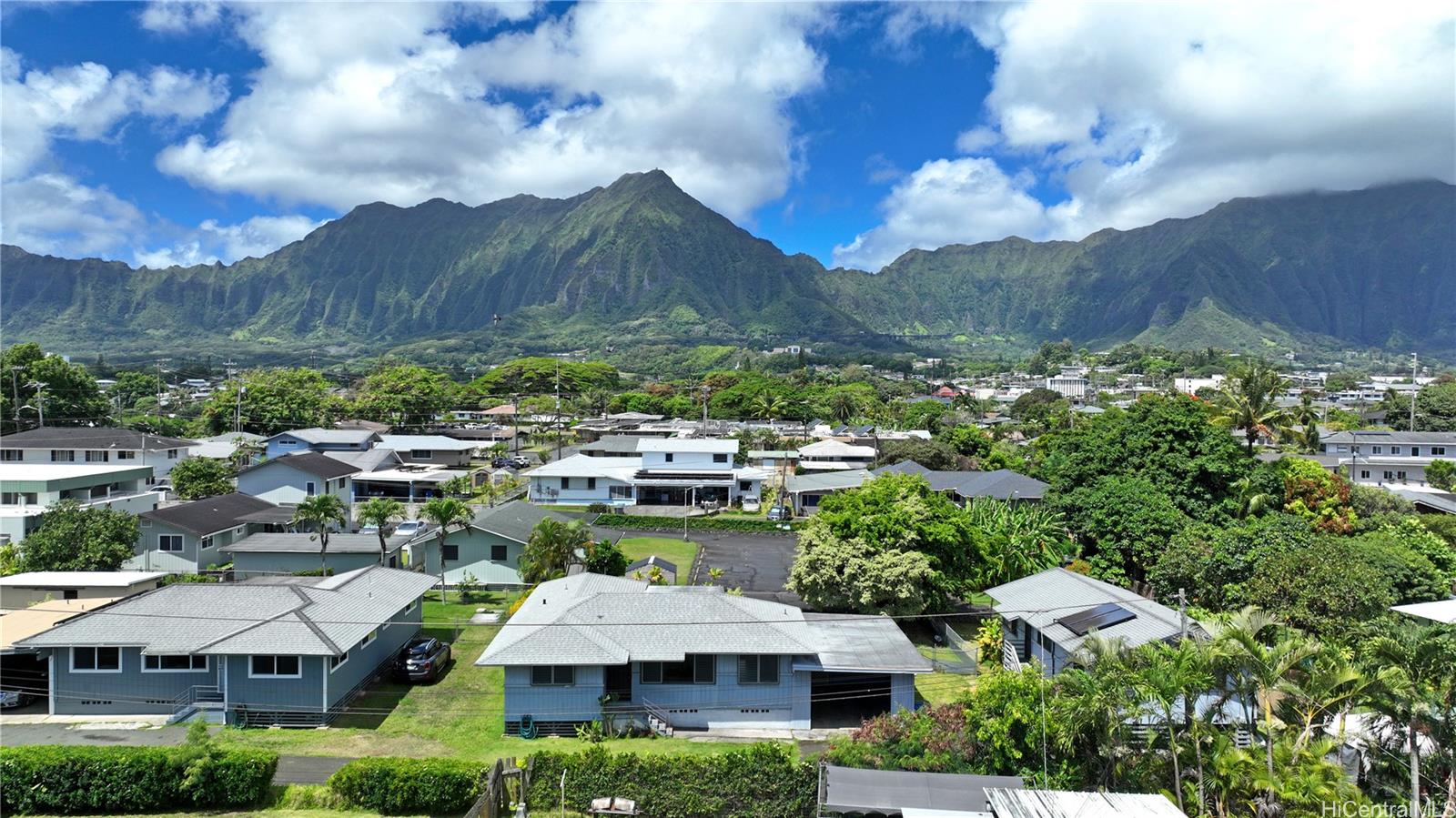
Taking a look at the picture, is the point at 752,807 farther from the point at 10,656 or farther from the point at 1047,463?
the point at 1047,463

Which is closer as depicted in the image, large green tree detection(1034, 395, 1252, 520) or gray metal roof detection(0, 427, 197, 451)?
large green tree detection(1034, 395, 1252, 520)

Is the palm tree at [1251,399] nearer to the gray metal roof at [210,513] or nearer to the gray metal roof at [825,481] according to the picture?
the gray metal roof at [825,481]

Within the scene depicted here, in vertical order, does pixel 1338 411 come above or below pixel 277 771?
above

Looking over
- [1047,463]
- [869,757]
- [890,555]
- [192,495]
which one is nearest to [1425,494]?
[1047,463]

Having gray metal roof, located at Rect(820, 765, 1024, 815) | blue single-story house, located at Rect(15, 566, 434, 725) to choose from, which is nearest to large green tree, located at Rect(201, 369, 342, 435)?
blue single-story house, located at Rect(15, 566, 434, 725)

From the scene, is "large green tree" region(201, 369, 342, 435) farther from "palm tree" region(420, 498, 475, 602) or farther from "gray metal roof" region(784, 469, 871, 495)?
"palm tree" region(420, 498, 475, 602)

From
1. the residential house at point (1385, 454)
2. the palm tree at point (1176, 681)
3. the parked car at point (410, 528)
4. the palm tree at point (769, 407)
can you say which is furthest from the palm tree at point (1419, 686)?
the palm tree at point (769, 407)

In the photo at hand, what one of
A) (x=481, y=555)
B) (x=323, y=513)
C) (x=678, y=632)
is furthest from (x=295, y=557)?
(x=678, y=632)
